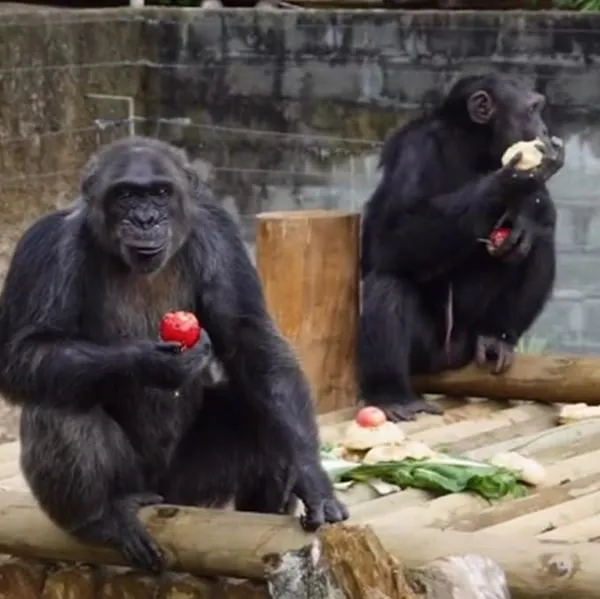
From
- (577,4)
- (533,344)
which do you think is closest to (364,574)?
(533,344)

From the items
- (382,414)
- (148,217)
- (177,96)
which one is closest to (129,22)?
(177,96)

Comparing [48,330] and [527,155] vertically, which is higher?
[527,155]

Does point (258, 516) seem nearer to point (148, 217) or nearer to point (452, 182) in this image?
point (148, 217)

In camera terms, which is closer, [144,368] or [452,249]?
[144,368]

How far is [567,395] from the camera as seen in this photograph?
6.62m

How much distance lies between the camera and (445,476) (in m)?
5.46

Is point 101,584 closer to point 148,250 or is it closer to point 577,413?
point 148,250

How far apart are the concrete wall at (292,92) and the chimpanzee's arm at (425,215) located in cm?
170

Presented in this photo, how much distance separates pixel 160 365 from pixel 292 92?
15.7ft

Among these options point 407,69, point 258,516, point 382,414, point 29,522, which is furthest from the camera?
point 407,69

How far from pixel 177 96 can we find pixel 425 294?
2866mm

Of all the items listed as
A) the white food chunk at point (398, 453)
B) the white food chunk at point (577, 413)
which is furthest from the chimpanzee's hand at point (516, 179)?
the white food chunk at point (398, 453)

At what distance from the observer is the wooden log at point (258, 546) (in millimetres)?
4152

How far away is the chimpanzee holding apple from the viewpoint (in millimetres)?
4469
